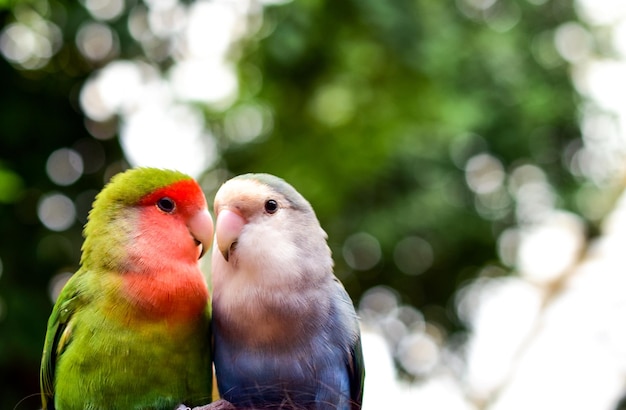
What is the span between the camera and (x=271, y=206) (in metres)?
1.99

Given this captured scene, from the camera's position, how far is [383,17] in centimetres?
414

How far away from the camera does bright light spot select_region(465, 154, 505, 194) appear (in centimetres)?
668

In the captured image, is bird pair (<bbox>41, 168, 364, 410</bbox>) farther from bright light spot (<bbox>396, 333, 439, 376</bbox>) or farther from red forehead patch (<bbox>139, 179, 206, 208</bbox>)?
bright light spot (<bbox>396, 333, 439, 376</bbox>)

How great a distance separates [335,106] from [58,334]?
295 cm

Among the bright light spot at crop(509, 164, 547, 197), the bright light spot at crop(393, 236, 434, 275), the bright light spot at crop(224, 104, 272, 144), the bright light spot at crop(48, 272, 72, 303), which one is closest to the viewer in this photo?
the bright light spot at crop(48, 272, 72, 303)

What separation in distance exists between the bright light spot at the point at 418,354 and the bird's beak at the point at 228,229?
15.7ft

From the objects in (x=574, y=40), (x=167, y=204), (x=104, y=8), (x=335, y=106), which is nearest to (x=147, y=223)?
(x=167, y=204)

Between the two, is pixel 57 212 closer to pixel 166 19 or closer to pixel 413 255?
pixel 166 19

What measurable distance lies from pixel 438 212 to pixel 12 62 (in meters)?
3.79

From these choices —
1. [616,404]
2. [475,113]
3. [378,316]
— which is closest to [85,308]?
[616,404]

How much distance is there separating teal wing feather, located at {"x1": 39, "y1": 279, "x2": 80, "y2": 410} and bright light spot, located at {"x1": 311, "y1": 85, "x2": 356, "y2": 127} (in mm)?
2833

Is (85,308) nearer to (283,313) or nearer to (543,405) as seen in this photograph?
(283,313)

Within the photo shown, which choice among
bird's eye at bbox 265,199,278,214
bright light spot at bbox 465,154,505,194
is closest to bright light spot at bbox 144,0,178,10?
bird's eye at bbox 265,199,278,214

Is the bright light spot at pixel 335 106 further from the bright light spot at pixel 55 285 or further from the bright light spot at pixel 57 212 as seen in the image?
the bright light spot at pixel 55 285
